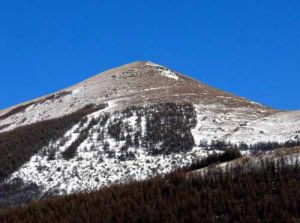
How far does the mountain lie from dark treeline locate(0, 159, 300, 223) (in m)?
9.45

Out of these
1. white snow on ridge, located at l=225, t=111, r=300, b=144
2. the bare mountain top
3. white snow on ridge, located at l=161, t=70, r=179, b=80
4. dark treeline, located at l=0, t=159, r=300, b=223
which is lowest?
dark treeline, located at l=0, t=159, r=300, b=223

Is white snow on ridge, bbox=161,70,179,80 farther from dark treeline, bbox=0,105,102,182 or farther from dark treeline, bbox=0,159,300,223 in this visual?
dark treeline, bbox=0,159,300,223

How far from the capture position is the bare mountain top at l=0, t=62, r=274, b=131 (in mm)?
60625

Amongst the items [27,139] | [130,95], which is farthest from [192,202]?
[130,95]

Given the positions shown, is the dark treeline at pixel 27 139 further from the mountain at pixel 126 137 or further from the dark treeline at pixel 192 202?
the dark treeline at pixel 192 202

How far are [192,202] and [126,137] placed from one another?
29.2 m

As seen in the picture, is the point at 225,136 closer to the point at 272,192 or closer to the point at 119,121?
the point at 119,121

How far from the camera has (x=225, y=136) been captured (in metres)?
42.4

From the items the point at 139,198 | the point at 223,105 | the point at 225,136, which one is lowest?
the point at 139,198

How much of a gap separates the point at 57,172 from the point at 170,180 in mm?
20283

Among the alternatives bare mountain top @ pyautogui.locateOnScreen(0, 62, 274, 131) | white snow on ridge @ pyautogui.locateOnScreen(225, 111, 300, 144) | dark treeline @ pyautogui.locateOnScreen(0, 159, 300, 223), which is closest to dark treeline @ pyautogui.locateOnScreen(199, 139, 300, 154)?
white snow on ridge @ pyautogui.locateOnScreen(225, 111, 300, 144)

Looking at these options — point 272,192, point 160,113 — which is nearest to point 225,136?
point 160,113

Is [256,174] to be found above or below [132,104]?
below

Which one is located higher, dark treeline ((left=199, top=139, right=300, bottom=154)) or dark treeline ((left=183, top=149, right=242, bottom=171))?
dark treeline ((left=199, top=139, right=300, bottom=154))
